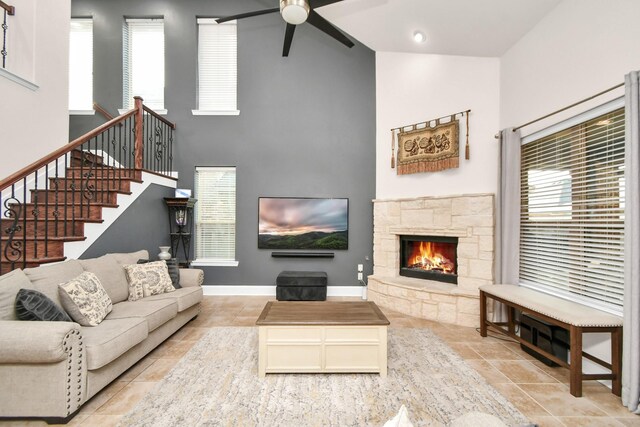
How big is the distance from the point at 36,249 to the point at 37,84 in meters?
2.29

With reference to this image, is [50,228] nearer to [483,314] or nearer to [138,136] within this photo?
[138,136]

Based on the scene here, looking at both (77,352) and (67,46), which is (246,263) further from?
(67,46)

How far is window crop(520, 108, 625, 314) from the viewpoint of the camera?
8.10ft

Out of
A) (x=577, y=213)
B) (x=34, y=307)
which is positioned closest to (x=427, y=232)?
(x=577, y=213)

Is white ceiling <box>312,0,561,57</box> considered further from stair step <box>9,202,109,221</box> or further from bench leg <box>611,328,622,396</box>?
stair step <box>9,202,109,221</box>

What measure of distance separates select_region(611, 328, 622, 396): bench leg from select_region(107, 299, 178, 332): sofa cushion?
388 centimetres

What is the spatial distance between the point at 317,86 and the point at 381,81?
1112 millimetres

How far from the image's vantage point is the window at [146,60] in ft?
17.6

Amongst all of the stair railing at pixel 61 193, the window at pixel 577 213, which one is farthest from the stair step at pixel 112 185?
the window at pixel 577 213

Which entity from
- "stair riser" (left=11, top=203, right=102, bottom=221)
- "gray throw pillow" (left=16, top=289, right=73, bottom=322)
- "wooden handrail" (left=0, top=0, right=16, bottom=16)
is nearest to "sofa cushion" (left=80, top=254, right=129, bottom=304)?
"stair riser" (left=11, top=203, right=102, bottom=221)

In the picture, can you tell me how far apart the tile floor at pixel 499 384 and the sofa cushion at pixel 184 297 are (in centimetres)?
35

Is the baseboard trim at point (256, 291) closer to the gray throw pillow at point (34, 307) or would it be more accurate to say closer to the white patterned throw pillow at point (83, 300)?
the white patterned throw pillow at point (83, 300)

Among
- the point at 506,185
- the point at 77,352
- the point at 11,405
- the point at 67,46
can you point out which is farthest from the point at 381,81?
the point at 11,405

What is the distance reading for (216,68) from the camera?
5.35m
